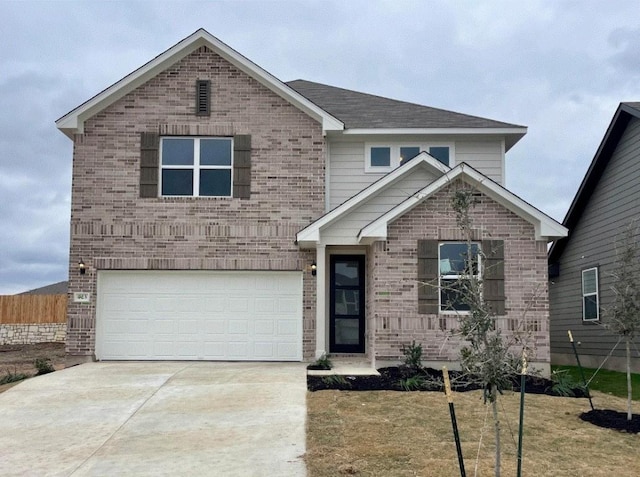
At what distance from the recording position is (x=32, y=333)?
2598 centimetres

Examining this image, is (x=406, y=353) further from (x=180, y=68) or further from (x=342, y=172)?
(x=180, y=68)

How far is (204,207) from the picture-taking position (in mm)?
14562

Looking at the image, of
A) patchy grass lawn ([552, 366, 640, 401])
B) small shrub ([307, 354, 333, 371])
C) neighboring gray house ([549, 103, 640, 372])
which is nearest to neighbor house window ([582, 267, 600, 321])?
neighboring gray house ([549, 103, 640, 372])

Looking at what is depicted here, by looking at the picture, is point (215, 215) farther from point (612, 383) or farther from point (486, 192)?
point (612, 383)

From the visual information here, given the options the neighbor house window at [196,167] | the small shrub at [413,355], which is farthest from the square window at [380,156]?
the small shrub at [413,355]

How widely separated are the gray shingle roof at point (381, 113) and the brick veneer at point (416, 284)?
10.1 feet

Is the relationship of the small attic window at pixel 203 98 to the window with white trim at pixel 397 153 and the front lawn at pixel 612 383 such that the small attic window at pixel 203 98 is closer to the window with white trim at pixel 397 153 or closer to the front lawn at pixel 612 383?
the window with white trim at pixel 397 153

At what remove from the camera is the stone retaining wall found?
25.9 meters

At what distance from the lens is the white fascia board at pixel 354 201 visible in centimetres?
1343

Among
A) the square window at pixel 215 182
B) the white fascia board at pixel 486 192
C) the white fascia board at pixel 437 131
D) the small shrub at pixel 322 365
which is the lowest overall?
the small shrub at pixel 322 365

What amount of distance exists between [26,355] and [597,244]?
17.2 meters

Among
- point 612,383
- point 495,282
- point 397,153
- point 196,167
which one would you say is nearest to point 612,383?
point 612,383

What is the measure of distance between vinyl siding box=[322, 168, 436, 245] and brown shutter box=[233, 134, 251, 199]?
2170 mm

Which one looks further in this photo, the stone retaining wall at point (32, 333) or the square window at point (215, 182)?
the stone retaining wall at point (32, 333)
